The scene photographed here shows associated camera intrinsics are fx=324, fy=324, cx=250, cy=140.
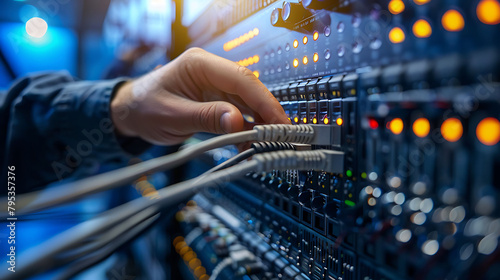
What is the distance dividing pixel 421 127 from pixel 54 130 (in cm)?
81

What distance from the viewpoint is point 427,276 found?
0.26m

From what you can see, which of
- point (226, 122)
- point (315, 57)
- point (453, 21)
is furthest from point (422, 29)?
point (226, 122)

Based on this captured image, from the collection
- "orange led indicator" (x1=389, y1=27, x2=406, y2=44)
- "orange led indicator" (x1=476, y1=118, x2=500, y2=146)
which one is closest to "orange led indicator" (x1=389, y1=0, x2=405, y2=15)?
"orange led indicator" (x1=389, y1=27, x2=406, y2=44)

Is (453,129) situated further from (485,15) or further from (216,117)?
(216,117)

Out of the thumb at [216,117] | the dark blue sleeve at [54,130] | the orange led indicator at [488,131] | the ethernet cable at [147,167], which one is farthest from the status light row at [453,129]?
the dark blue sleeve at [54,130]

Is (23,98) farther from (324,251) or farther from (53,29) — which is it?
(324,251)

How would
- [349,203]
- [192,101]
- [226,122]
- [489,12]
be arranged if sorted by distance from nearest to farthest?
[489,12] < [349,203] < [226,122] < [192,101]

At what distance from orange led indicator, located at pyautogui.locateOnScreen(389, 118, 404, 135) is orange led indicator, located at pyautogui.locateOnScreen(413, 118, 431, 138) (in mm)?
13

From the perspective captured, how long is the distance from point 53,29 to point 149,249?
2.93ft

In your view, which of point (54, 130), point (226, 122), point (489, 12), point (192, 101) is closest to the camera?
point (489, 12)

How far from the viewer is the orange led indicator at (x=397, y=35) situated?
0.92 feet

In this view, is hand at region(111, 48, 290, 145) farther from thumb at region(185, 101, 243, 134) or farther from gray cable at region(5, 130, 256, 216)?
gray cable at region(5, 130, 256, 216)

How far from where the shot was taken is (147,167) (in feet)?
0.90

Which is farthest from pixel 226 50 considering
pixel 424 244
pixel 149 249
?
pixel 149 249
